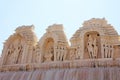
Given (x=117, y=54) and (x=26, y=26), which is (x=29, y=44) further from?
(x=117, y=54)

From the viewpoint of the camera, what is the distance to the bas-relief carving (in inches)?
573

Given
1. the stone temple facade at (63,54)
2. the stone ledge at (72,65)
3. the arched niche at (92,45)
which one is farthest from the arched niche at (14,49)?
the arched niche at (92,45)

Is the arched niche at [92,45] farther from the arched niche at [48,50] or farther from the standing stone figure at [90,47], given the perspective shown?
the arched niche at [48,50]

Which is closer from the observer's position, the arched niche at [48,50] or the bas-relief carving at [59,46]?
the bas-relief carving at [59,46]

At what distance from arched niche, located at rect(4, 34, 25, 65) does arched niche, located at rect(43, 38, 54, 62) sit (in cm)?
186

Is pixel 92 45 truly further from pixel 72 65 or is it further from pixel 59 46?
pixel 72 65

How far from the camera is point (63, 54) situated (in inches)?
606

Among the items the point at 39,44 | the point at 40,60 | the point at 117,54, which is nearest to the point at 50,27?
the point at 39,44

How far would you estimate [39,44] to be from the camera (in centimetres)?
1680

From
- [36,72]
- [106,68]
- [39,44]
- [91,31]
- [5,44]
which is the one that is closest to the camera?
[106,68]

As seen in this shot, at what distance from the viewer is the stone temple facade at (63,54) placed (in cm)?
1075

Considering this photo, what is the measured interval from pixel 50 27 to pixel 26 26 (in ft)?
7.81

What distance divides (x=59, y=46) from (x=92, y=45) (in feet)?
7.47

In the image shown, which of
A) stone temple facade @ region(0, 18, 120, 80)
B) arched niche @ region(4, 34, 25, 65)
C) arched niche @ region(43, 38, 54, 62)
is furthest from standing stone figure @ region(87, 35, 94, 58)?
arched niche @ region(4, 34, 25, 65)
